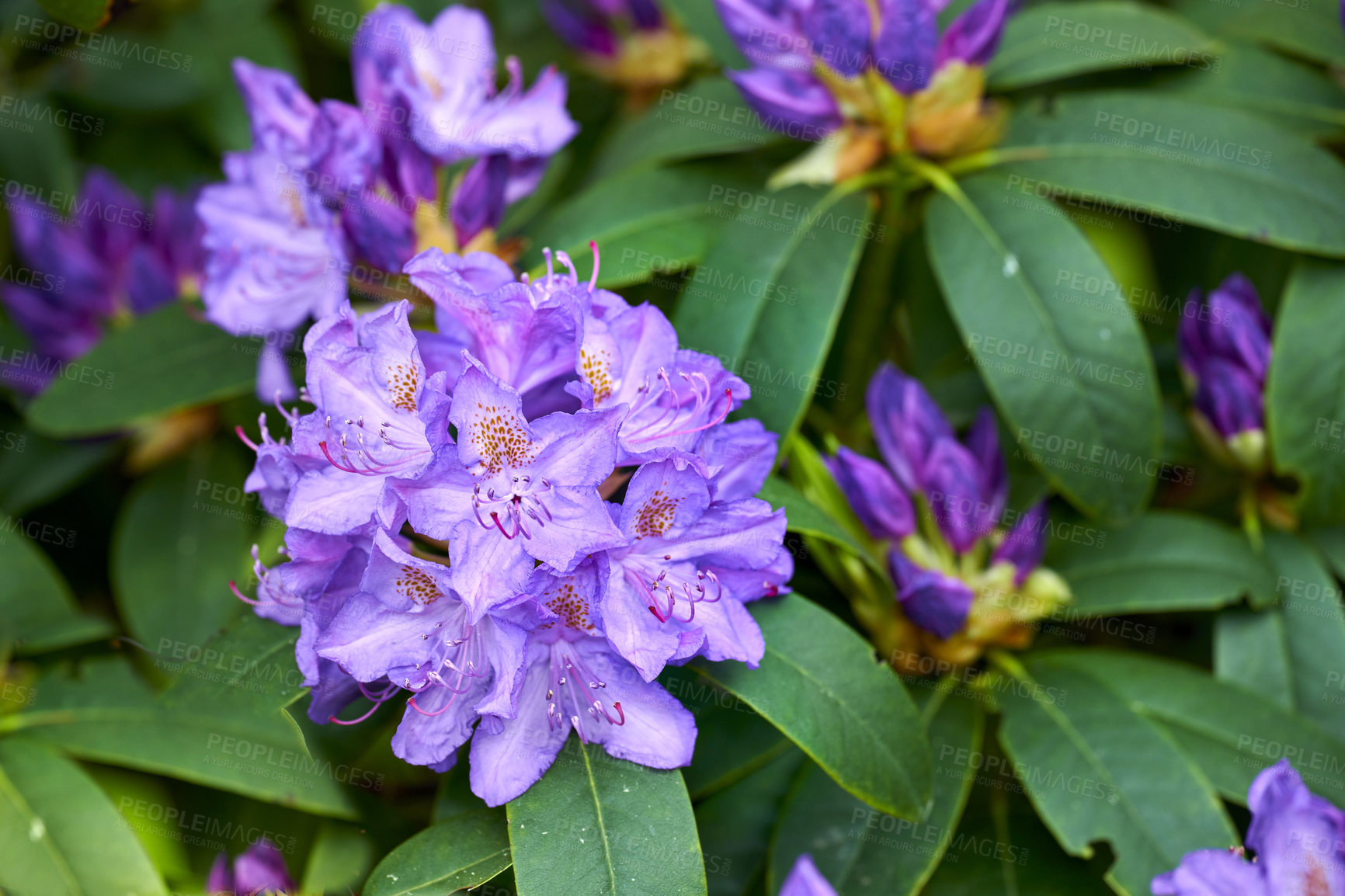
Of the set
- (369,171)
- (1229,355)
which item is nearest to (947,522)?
(1229,355)

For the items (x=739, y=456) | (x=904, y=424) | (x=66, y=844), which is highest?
(x=739, y=456)

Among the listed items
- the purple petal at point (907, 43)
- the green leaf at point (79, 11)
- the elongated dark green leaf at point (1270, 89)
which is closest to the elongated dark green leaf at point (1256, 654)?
the elongated dark green leaf at point (1270, 89)

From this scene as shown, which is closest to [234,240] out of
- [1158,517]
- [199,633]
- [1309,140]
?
[199,633]

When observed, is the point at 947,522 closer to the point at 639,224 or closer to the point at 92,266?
the point at 639,224

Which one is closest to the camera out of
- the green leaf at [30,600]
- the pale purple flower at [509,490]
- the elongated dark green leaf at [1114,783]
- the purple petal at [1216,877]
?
the pale purple flower at [509,490]

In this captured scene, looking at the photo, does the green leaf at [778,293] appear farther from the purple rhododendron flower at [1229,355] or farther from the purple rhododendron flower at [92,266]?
the purple rhododendron flower at [92,266]

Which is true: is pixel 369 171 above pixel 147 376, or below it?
above
